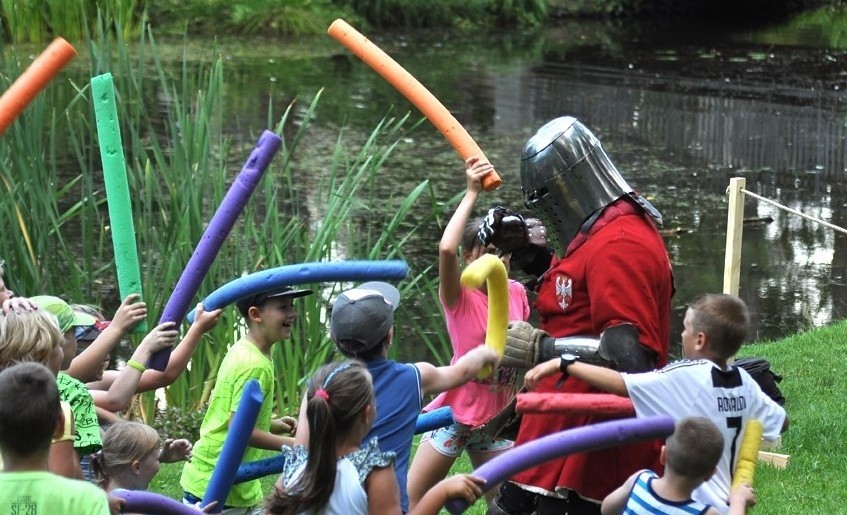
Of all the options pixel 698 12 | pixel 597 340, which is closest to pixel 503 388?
pixel 597 340

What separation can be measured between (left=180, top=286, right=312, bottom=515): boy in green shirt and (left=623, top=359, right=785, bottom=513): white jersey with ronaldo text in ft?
3.82

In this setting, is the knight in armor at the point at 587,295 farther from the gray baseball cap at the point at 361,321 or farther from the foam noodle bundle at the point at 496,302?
the gray baseball cap at the point at 361,321

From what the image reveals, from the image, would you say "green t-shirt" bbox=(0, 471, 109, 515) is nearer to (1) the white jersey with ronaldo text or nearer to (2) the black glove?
(1) the white jersey with ronaldo text

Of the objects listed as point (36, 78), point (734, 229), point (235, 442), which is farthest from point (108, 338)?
point (734, 229)

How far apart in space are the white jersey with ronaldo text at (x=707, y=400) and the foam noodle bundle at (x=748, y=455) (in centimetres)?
10

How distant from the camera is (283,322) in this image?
13.6 ft

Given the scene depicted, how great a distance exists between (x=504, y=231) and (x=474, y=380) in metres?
0.52

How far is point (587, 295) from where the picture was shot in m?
3.56

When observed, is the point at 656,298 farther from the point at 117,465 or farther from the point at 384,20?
the point at 384,20

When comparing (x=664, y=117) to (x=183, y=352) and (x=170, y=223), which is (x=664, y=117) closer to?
(x=170, y=223)

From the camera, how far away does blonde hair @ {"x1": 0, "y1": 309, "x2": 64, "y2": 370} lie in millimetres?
3242

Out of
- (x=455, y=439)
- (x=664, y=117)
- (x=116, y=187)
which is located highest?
(x=116, y=187)

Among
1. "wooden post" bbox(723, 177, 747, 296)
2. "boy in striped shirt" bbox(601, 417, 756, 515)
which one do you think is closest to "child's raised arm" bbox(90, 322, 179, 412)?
"boy in striped shirt" bbox(601, 417, 756, 515)

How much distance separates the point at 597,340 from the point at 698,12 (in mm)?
26343
